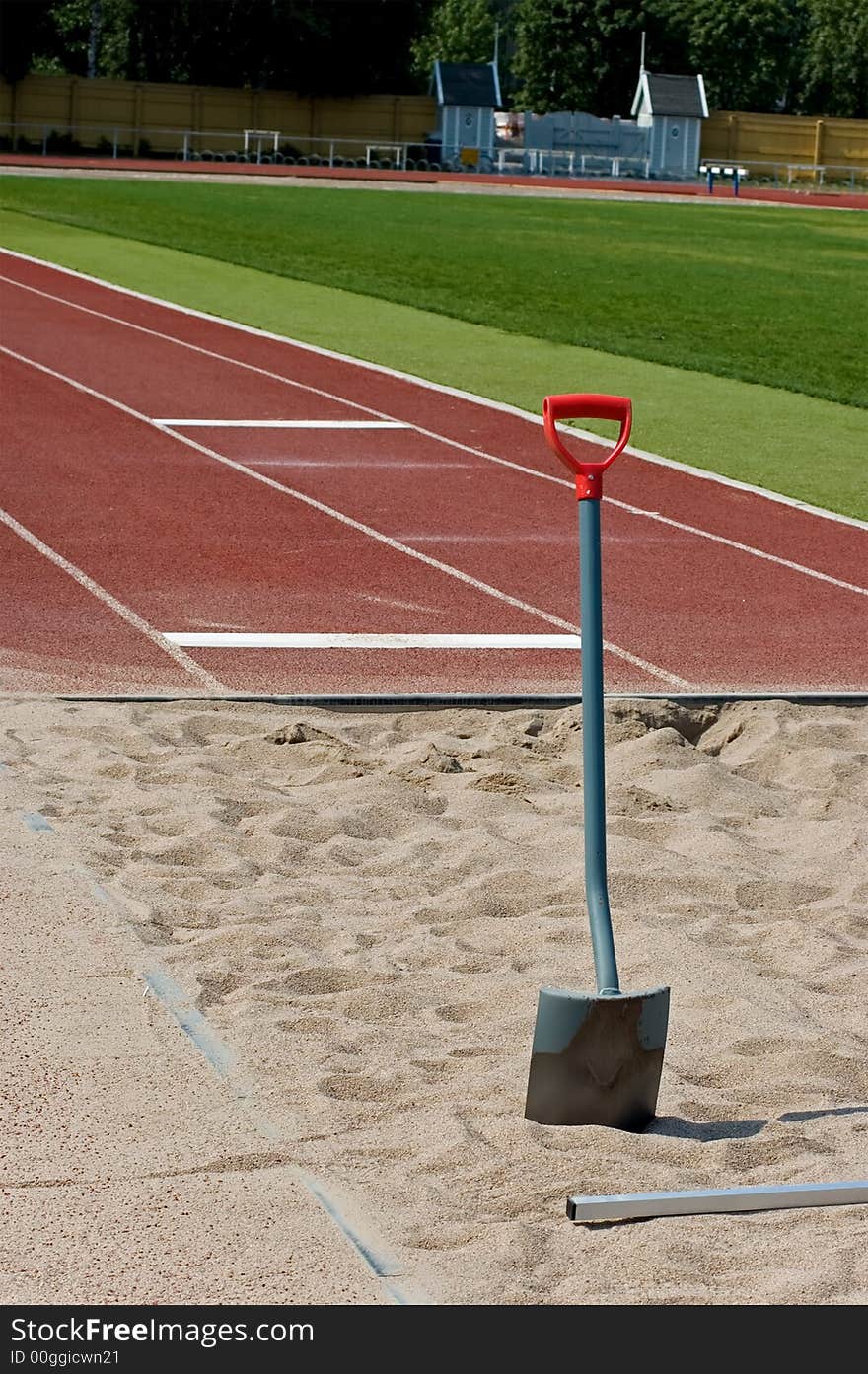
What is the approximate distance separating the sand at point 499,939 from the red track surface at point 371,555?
0.92 metres

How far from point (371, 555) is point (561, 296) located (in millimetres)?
14510

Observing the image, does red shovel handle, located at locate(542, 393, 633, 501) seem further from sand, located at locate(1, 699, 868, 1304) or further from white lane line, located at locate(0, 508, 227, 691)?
white lane line, located at locate(0, 508, 227, 691)

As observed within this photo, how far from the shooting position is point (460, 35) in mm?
107125

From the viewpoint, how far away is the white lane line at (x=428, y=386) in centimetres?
1170

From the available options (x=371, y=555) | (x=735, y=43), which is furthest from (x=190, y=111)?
(x=371, y=555)

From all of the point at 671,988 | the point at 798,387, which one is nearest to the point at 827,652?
the point at 671,988

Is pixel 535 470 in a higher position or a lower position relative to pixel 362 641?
higher

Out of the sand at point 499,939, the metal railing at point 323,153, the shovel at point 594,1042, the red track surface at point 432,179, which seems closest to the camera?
the sand at point 499,939

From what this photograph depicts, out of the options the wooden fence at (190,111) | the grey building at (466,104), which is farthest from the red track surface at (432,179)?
the grey building at (466,104)

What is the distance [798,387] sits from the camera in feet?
55.1

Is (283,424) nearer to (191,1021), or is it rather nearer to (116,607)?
(116,607)

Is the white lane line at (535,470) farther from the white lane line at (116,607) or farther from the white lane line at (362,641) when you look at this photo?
the white lane line at (116,607)

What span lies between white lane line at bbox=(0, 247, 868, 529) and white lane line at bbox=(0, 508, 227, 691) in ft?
12.5

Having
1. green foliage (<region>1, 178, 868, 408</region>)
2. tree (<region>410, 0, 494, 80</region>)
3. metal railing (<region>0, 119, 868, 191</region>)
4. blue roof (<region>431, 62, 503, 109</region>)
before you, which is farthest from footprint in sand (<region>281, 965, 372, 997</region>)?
tree (<region>410, 0, 494, 80</region>)
